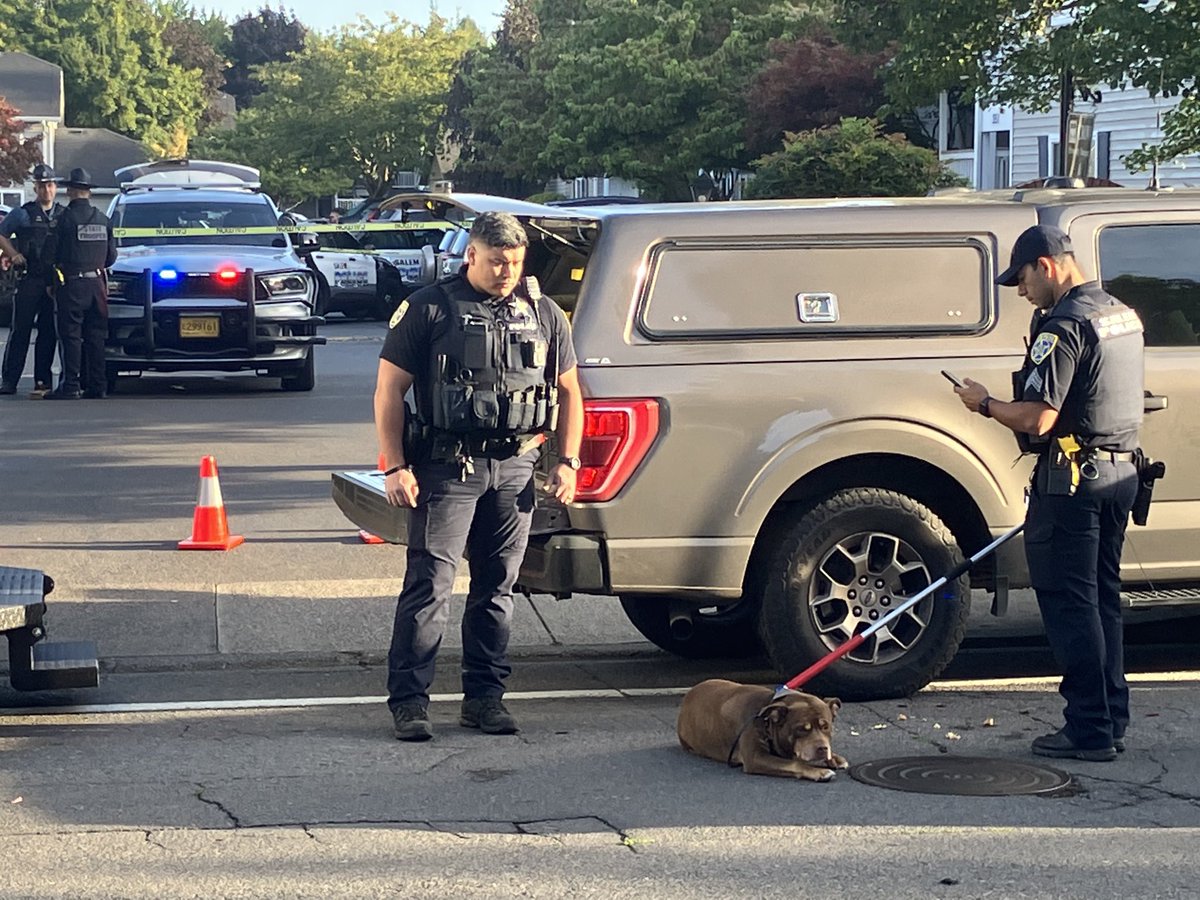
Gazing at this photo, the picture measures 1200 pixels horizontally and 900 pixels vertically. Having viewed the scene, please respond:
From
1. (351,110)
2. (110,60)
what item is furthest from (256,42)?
(351,110)

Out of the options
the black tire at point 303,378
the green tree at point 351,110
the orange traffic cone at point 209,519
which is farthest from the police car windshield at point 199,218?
the green tree at point 351,110

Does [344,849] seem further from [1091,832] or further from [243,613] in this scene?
[243,613]

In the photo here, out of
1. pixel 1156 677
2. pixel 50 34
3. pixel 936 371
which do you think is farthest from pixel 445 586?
pixel 50 34

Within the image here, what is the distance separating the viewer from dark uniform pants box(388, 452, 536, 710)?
6.47 meters

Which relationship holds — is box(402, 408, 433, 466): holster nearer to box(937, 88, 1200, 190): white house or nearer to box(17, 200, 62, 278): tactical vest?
box(17, 200, 62, 278): tactical vest

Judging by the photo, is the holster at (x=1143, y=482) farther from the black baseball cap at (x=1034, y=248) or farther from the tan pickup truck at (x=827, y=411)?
the black baseball cap at (x=1034, y=248)

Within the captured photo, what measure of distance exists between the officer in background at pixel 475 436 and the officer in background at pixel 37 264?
34.8 ft

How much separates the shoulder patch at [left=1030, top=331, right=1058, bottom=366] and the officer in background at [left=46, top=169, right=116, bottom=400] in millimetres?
11351

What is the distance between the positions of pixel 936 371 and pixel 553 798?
225 cm

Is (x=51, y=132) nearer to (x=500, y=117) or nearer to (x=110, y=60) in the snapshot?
(x=110, y=60)

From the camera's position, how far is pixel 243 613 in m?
8.56

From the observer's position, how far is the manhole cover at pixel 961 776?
586cm

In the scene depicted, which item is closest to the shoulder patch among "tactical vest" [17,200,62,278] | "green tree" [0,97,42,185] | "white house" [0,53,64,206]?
"tactical vest" [17,200,62,278]

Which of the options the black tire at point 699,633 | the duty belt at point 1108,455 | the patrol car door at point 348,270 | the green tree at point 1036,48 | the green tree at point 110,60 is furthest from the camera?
the green tree at point 110,60
